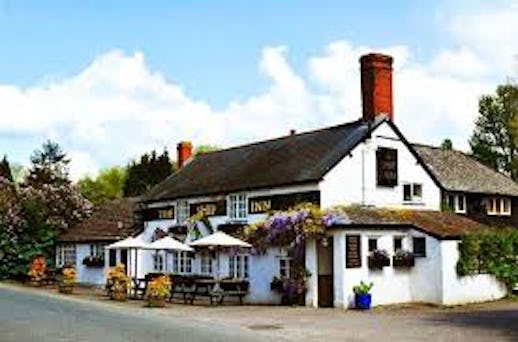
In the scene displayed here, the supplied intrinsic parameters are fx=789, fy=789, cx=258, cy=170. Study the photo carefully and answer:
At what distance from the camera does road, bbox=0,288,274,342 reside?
695 inches

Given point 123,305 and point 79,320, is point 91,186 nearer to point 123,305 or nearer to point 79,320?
point 123,305

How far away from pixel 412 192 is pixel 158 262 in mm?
13491

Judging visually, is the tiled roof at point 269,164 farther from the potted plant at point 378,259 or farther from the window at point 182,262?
the potted plant at point 378,259

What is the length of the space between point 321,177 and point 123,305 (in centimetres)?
898

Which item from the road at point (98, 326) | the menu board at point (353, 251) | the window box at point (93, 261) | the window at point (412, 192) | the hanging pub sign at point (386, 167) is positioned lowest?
the road at point (98, 326)

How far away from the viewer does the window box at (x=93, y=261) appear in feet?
141

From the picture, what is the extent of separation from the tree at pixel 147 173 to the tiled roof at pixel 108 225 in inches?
791

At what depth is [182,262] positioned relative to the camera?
3784cm

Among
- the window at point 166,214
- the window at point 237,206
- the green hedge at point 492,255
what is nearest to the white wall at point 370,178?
the green hedge at point 492,255

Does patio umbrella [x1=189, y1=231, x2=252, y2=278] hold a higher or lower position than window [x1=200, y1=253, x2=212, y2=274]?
higher

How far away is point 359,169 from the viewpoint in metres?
32.5

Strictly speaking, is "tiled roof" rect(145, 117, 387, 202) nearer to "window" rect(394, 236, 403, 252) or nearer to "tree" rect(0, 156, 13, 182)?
"window" rect(394, 236, 403, 252)

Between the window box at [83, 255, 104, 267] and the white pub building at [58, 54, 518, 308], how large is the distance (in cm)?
306

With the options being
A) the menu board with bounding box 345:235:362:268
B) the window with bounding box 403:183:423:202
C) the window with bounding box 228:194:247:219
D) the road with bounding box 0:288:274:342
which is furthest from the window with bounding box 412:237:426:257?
the road with bounding box 0:288:274:342
